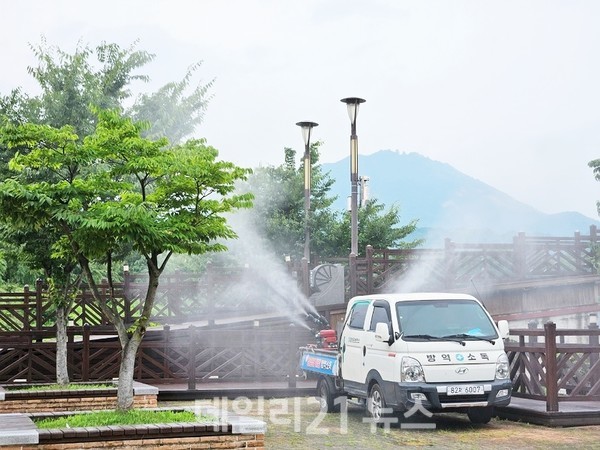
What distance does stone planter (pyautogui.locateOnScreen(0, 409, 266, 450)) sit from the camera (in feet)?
36.2

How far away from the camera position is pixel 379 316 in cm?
1606

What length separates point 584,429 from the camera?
1496cm

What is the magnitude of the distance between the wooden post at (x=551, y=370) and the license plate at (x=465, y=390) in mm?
1243

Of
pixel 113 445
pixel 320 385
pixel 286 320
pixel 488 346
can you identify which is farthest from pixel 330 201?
pixel 113 445

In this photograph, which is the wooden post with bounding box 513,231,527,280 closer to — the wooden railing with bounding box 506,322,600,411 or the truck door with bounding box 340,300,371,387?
the wooden railing with bounding box 506,322,600,411

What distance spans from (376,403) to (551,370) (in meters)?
2.76

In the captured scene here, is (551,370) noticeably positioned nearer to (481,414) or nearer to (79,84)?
(481,414)

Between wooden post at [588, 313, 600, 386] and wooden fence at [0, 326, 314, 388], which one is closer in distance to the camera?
wooden post at [588, 313, 600, 386]

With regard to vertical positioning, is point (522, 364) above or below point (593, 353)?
below

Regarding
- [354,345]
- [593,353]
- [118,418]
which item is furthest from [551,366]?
[118,418]

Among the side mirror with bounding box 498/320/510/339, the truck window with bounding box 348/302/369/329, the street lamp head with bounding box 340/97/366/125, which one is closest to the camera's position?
the side mirror with bounding box 498/320/510/339

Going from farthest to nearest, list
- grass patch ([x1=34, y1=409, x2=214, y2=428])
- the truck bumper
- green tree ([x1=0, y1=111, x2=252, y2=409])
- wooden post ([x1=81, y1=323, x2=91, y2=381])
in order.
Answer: wooden post ([x1=81, y1=323, x2=91, y2=381])
the truck bumper
green tree ([x1=0, y1=111, x2=252, y2=409])
grass patch ([x1=34, y1=409, x2=214, y2=428])

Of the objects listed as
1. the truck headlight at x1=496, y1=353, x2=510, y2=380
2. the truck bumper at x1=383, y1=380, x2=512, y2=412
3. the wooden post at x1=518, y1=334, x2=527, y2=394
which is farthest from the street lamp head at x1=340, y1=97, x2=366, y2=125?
the truck bumper at x1=383, y1=380, x2=512, y2=412

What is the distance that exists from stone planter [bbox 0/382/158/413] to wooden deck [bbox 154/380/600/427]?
3.04m
